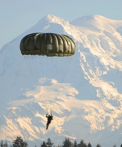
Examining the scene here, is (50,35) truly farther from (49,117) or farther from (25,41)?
(49,117)

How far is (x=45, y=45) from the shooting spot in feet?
463

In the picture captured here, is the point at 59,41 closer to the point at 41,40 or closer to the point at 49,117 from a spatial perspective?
the point at 41,40

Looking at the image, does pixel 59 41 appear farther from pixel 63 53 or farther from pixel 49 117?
pixel 49 117

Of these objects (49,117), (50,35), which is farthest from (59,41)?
(49,117)

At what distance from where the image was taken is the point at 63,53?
143 meters

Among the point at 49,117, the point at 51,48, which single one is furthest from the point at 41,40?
the point at 49,117

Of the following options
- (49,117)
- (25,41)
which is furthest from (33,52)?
(49,117)

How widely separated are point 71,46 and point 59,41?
2987 mm

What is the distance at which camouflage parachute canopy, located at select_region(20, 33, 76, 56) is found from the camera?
141m

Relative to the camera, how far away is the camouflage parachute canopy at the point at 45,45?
463 ft

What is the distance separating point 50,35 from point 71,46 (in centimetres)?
467

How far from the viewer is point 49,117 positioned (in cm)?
13850

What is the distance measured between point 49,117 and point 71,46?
1484cm

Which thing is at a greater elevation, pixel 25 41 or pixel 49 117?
pixel 25 41
